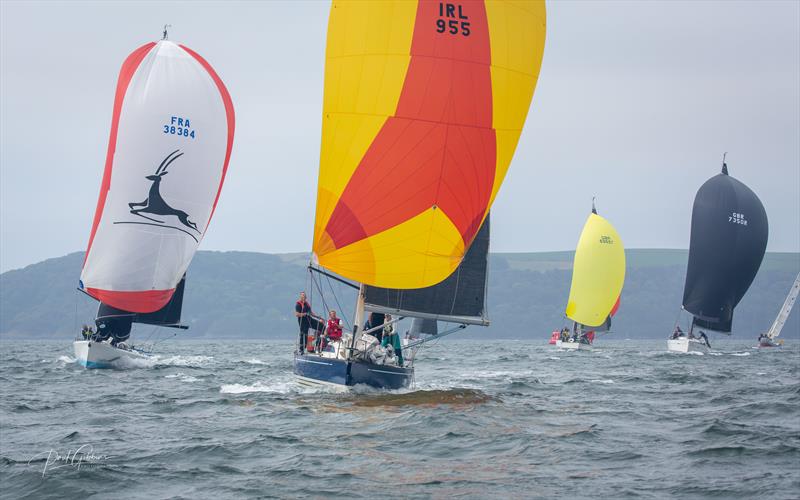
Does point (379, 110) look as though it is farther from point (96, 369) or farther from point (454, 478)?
point (96, 369)

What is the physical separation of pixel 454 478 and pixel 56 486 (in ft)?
12.9

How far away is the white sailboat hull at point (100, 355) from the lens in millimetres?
26688

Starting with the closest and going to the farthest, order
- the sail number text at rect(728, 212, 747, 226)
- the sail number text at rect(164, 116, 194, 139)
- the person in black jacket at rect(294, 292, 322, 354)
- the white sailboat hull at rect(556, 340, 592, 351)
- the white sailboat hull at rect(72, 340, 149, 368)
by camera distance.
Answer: the person in black jacket at rect(294, 292, 322, 354) < the sail number text at rect(164, 116, 194, 139) < the white sailboat hull at rect(72, 340, 149, 368) < the sail number text at rect(728, 212, 747, 226) < the white sailboat hull at rect(556, 340, 592, 351)

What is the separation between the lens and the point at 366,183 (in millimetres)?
16703

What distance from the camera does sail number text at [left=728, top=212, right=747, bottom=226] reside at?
48719 mm

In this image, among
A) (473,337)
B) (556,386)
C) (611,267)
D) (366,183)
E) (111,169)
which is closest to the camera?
(366,183)

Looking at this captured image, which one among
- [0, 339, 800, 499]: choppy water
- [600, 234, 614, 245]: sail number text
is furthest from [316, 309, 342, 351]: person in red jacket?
[600, 234, 614, 245]: sail number text

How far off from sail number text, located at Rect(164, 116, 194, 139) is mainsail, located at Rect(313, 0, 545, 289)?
1060 cm

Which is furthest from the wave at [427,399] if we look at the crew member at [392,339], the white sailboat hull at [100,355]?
the white sailboat hull at [100,355]

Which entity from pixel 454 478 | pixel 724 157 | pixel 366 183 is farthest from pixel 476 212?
pixel 724 157

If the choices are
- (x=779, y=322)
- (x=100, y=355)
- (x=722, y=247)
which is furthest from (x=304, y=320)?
(x=779, y=322)

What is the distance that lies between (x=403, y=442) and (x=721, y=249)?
40.2 metres

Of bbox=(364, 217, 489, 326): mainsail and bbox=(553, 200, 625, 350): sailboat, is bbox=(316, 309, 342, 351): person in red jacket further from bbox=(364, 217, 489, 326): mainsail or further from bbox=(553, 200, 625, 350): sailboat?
bbox=(553, 200, 625, 350): sailboat

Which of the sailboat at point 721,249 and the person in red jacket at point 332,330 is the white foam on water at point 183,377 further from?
the sailboat at point 721,249
